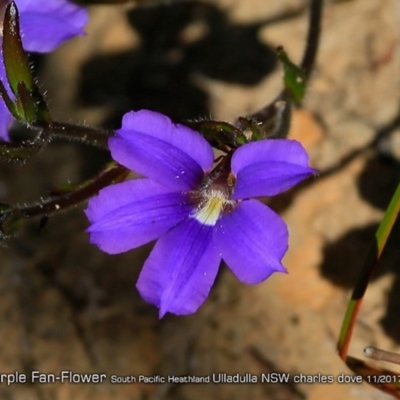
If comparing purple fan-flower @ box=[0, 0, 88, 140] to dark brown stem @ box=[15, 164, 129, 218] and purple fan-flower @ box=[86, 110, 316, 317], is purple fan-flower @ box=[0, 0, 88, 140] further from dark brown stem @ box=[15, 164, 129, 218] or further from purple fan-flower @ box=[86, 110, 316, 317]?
purple fan-flower @ box=[86, 110, 316, 317]

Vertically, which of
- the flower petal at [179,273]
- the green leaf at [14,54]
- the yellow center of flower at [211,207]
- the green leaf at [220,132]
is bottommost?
the flower petal at [179,273]

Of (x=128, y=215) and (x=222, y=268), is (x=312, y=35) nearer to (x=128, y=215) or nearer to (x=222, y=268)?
(x=222, y=268)

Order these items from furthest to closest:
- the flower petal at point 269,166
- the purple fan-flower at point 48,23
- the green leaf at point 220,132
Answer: the purple fan-flower at point 48,23, the green leaf at point 220,132, the flower petal at point 269,166

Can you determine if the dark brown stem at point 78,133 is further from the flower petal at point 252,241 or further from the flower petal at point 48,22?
the flower petal at point 252,241

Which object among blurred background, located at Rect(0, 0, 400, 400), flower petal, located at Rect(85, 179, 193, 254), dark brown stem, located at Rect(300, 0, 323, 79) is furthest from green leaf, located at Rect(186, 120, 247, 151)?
blurred background, located at Rect(0, 0, 400, 400)

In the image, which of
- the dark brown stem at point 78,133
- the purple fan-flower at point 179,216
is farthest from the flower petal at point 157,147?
the dark brown stem at point 78,133

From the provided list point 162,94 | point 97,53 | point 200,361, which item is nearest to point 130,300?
point 200,361

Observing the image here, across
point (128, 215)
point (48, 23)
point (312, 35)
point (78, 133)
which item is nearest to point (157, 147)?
point (128, 215)
